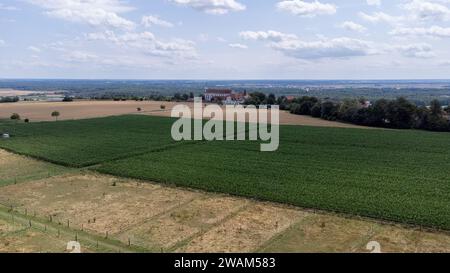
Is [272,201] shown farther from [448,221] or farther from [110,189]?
[110,189]

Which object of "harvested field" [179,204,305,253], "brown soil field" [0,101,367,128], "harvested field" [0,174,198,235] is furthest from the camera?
"brown soil field" [0,101,367,128]

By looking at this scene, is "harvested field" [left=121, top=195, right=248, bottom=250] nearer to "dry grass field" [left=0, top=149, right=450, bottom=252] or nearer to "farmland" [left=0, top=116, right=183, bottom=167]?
"dry grass field" [left=0, top=149, right=450, bottom=252]

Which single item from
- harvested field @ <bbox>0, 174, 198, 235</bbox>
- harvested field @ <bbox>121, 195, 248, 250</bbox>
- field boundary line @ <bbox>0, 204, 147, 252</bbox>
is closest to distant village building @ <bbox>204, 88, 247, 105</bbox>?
harvested field @ <bbox>0, 174, 198, 235</bbox>

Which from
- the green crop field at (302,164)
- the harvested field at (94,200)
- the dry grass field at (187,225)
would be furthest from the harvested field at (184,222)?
the green crop field at (302,164)

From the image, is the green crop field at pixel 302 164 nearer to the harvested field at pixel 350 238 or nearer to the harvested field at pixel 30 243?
the harvested field at pixel 350 238

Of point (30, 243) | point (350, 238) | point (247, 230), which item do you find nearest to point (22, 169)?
point (30, 243)

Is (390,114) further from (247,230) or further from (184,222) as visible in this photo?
(184,222)
